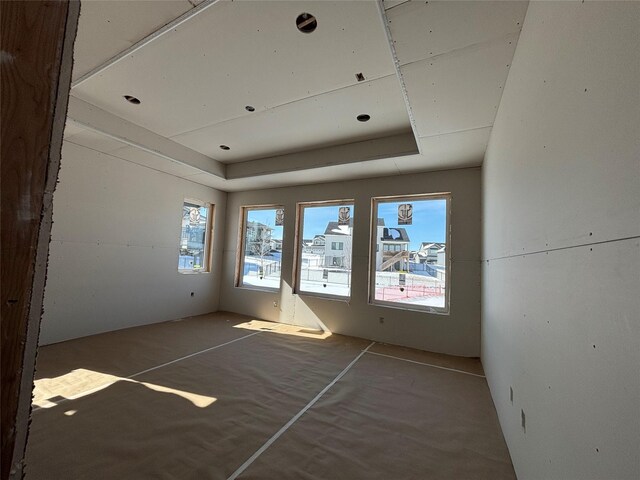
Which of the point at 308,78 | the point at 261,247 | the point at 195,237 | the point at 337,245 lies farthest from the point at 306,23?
the point at 195,237

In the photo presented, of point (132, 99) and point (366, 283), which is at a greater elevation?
point (132, 99)

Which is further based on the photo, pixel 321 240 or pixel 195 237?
pixel 195 237

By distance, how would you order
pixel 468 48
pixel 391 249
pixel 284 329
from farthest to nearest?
pixel 284 329
pixel 391 249
pixel 468 48

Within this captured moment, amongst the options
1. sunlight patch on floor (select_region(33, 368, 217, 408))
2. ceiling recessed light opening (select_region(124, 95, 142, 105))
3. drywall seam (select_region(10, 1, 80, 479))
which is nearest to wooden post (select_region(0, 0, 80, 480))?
drywall seam (select_region(10, 1, 80, 479))

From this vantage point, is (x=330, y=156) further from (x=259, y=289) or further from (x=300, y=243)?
(x=259, y=289)

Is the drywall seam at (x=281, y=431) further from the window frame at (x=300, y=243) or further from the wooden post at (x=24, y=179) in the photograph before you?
the window frame at (x=300, y=243)

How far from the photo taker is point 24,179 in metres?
0.50

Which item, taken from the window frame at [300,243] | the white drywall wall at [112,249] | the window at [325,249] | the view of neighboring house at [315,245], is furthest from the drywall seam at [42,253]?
the view of neighboring house at [315,245]

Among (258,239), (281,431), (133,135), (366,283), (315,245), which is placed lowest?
(281,431)

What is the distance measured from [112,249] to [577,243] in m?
5.40

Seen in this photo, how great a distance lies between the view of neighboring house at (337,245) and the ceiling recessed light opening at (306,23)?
3.23m

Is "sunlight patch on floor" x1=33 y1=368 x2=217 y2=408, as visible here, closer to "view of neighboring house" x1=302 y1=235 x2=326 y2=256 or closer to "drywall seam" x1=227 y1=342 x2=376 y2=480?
"drywall seam" x1=227 y1=342 x2=376 y2=480

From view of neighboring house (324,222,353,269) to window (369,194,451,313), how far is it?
0.49 meters

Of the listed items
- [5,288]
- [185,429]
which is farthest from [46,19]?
[185,429]
